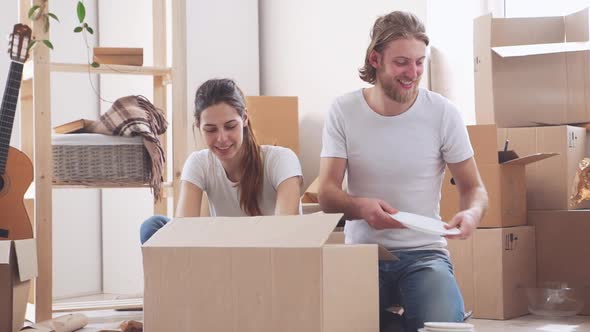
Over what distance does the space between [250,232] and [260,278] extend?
11cm

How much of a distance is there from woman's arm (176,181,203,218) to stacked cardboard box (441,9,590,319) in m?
1.23

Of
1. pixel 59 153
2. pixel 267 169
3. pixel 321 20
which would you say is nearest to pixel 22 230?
pixel 59 153

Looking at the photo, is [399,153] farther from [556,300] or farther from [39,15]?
[39,15]

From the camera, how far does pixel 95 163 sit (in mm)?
3115

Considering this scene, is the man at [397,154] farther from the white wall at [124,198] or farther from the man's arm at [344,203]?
the white wall at [124,198]

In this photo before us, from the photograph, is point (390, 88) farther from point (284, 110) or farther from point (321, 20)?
point (321, 20)

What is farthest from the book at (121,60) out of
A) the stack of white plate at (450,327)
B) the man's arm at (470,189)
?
the stack of white plate at (450,327)

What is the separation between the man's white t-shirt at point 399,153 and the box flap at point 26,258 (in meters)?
0.98

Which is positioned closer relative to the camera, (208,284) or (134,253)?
(208,284)

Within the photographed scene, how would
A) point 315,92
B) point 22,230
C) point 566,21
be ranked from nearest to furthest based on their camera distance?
1. point 22,230
2. point 566,21
3. point 315,92

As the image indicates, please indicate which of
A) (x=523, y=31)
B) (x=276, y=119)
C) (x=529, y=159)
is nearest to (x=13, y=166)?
(x=276, y=119)

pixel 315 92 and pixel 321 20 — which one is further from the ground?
pixel 321 20

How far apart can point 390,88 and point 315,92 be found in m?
2.04

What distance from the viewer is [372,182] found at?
6.91ft
